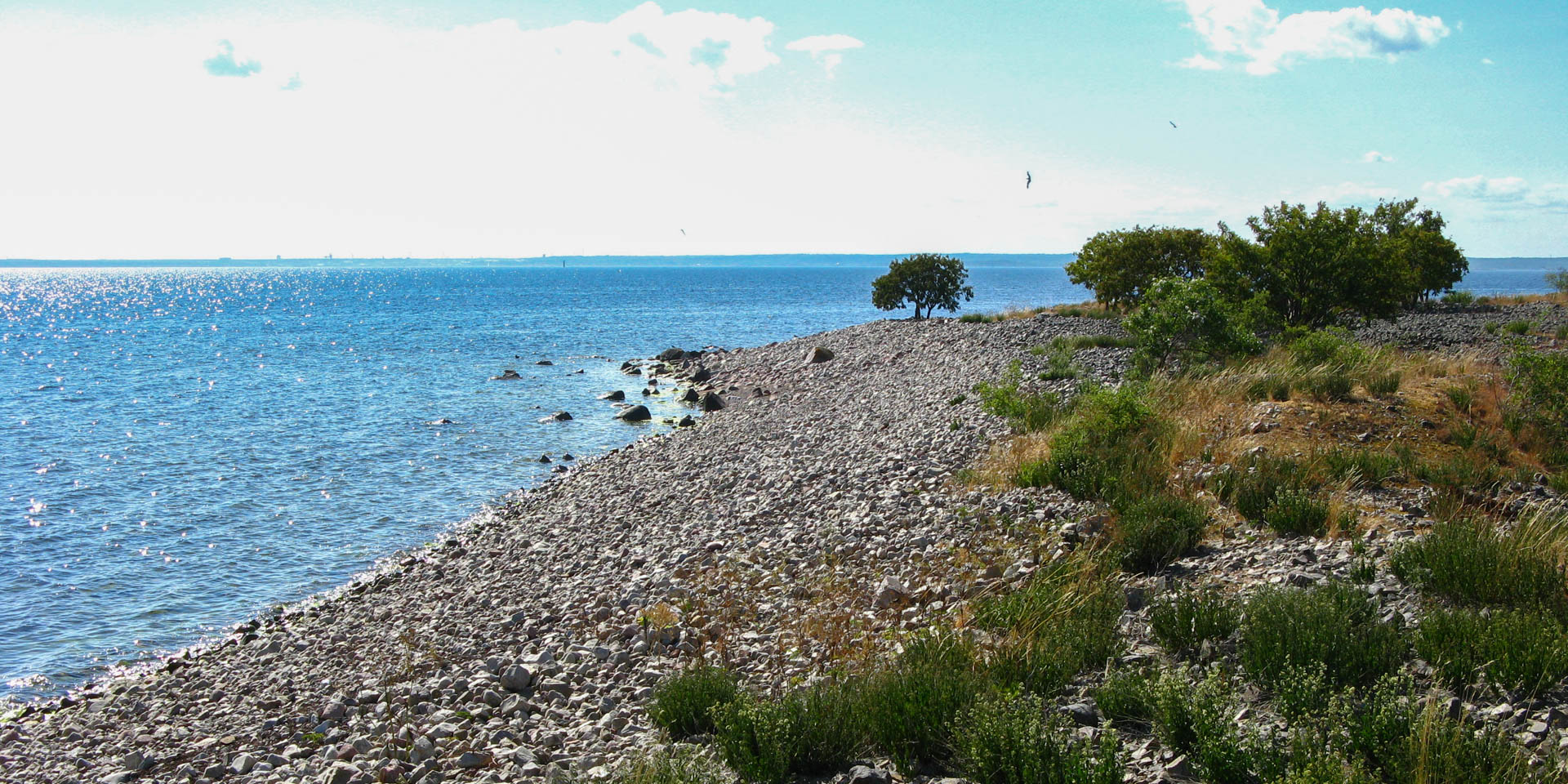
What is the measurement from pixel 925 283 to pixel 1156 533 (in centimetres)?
4725

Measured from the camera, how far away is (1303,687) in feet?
21.1

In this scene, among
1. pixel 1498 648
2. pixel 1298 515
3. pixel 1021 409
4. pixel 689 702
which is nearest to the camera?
pixel 1498 648

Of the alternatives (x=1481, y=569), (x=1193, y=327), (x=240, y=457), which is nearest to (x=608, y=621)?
(x=1481, y=569)

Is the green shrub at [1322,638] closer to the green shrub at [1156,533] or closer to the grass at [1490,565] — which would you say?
the grass at [1490,565]

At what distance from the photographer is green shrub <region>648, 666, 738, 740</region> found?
823cm

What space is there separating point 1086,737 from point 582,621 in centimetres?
765

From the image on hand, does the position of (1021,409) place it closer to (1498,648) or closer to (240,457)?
(1498,648)

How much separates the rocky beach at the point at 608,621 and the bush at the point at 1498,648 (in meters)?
0.27

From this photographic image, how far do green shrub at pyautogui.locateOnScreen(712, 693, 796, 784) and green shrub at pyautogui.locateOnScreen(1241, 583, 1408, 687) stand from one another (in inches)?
153

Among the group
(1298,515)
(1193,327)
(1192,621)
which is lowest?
(1192,621)

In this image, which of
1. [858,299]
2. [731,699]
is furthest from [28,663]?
[858,299]

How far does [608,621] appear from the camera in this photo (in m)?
12.1

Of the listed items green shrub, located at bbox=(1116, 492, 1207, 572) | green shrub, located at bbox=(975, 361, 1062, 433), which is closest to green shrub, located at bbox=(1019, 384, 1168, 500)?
green shrub, located at bbox=(1116, 492, 1207, 572)

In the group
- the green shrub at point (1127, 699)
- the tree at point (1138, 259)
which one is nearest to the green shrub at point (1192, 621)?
the green shrub at point (1127, 699)
